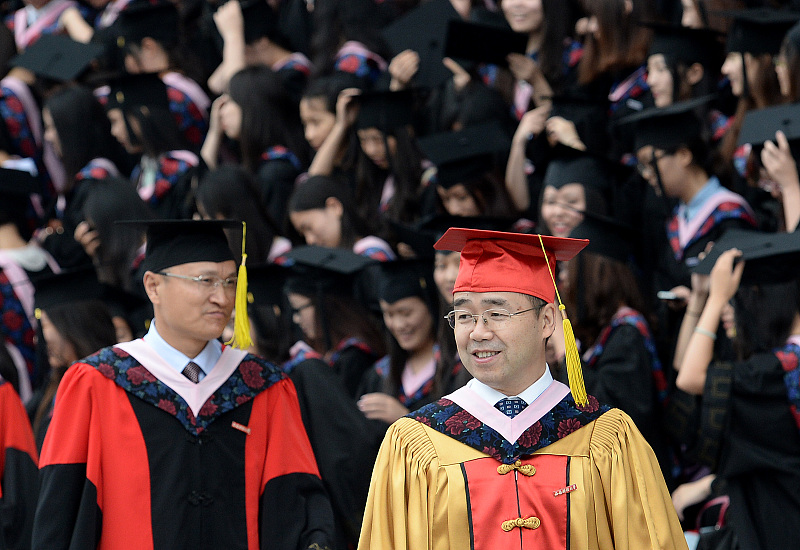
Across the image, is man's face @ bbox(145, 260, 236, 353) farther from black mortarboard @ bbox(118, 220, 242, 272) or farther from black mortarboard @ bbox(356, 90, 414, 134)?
black mortarboard @ bbox(356, 90, 414, 134)

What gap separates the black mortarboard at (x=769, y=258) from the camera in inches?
159

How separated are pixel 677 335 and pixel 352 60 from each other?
119 inches

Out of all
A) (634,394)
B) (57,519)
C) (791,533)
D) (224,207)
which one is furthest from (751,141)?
(57,519)

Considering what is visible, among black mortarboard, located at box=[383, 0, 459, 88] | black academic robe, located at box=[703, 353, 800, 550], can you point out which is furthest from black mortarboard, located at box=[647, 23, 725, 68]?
black academic robe, located at box=[703, 353, 800, 550]

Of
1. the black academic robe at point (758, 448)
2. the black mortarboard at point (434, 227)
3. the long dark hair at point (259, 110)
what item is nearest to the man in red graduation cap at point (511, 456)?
the black academic robe at point (758, 448)

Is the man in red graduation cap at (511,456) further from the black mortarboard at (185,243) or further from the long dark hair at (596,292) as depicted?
the long dark hair at (596,292)

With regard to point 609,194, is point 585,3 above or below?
above

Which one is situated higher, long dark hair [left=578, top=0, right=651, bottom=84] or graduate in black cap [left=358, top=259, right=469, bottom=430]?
long dark hair [left=578, top=0, right=651, bottom=84]

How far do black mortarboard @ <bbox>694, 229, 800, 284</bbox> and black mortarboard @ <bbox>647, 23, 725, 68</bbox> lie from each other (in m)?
1.67

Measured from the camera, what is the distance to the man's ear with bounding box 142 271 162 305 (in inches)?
133

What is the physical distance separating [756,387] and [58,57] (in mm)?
5096

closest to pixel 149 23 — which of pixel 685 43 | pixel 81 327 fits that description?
pixel 81 327

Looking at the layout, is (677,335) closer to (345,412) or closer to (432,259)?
(432,259)

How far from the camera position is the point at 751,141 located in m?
4.71
